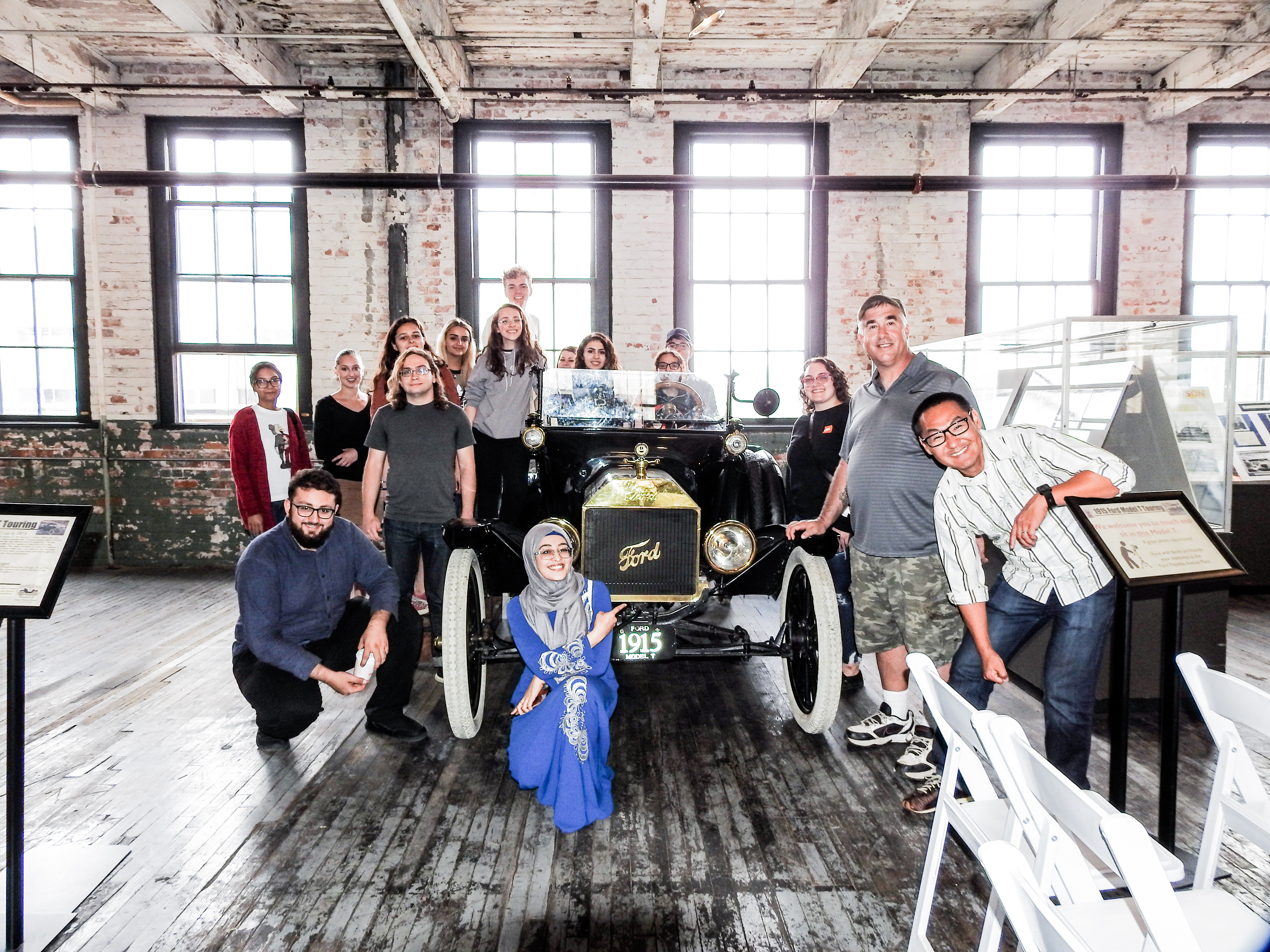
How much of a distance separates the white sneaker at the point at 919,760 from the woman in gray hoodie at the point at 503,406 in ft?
7.02

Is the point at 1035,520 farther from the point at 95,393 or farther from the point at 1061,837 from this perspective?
the point at 95,393

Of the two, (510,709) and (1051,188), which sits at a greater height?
(1051,188)

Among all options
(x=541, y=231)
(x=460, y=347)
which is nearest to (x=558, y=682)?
(x=460, y=347)

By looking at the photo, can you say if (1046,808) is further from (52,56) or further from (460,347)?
(52,56)

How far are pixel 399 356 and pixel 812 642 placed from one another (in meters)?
2.45

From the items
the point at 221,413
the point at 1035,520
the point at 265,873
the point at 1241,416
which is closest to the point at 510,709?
the point at 265,873

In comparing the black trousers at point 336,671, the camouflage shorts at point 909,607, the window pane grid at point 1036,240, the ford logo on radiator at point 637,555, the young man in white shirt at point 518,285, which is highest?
the window pane grid at point 1036,240

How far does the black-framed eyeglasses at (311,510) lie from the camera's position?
262 cm

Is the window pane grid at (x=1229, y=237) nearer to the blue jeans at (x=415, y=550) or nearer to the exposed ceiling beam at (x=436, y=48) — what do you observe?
the exposed ceiling beam at (x=436, y=48)

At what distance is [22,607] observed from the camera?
5.66 ft

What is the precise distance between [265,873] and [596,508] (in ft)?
4.88

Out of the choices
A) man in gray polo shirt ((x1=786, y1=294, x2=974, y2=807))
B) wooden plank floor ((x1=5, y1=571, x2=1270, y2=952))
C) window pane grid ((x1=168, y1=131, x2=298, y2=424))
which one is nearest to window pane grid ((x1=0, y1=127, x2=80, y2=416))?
window pane grid ((x1=168, y1=131, x2=298, y2=424))

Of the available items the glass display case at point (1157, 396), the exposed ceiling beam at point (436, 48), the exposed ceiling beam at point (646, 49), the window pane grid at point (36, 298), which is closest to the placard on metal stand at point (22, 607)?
the exposed ceiling beam at point (436, 48)

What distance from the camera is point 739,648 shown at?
2.83 meters
